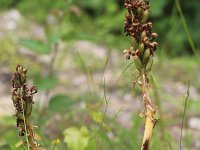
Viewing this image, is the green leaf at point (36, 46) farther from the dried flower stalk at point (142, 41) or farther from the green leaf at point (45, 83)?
the dried flower stalk at point (142, 41)

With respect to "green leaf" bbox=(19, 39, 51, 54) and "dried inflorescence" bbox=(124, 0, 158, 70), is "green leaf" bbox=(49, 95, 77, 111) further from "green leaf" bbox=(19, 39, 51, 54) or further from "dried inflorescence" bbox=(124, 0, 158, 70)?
"dried inflorescence" bbox=(124, 0, 158, 70)

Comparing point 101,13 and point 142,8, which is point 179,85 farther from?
point 101,13

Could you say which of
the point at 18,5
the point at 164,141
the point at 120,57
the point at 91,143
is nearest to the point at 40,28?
the point at 18,5

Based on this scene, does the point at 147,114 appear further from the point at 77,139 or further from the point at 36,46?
the point at 36,46

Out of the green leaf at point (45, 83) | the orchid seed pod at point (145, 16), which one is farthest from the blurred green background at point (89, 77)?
the orchid seed pod at point (145, 16)

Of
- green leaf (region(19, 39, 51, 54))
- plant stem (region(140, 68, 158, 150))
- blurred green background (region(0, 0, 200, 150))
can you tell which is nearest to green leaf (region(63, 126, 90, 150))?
blurred green background (region(0, 0, 200, 150))

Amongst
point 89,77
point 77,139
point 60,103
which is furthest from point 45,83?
point 89,77
